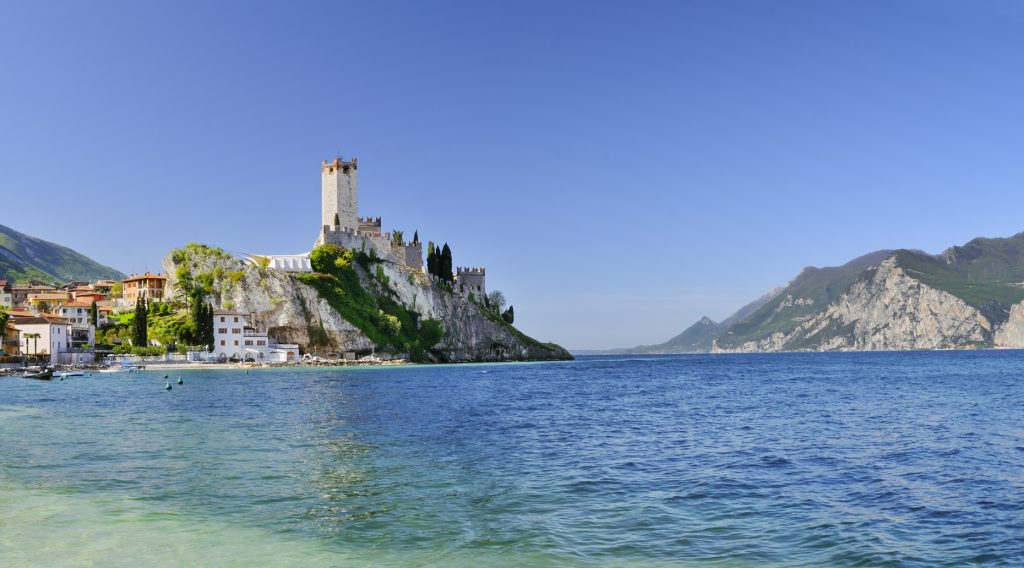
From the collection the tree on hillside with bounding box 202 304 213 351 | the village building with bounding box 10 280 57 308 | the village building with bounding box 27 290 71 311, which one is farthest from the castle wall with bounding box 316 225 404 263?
the village building with bounding box 10 280 57 308

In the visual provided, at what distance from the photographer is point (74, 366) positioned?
91.9 meters

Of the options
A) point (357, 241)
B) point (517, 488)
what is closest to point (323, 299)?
point (357, 241)

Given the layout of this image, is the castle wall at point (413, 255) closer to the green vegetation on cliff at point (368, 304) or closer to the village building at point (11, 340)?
the green vegetation on cliff at point (368, 304)

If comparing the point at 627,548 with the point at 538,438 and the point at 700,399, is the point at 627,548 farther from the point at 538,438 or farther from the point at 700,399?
the point at 700,399

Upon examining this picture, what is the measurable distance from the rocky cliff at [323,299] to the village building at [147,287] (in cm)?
751

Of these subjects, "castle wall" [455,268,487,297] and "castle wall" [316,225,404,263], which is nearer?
"castle wall" [316,225,404,263]

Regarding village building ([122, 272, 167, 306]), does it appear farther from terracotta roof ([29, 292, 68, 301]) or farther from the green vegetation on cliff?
the green vegetation on cliff

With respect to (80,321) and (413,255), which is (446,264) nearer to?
(413,255)

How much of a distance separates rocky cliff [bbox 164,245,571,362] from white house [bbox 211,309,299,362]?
4883 millimetres

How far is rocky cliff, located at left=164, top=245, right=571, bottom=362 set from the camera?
116750 millimetres

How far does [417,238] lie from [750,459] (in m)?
136

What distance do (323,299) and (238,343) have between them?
17.0 metres

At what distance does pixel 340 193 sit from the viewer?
148 metres

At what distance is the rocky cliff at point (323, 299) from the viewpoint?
4596 inches
